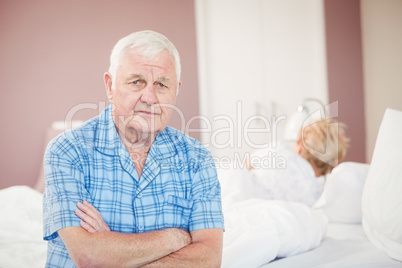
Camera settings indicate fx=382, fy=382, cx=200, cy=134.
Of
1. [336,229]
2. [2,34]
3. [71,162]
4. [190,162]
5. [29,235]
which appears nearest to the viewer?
[71,162]

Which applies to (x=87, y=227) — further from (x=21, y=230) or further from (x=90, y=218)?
(x=21, y=230)

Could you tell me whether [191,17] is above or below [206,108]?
above

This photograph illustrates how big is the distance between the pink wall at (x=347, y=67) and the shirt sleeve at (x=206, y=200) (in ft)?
8.78

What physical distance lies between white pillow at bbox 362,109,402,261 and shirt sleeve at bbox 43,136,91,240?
98 centimetres

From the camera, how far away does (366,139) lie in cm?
357

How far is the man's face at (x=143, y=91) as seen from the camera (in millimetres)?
1102

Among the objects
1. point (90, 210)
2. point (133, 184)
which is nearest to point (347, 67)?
point (133, 184)

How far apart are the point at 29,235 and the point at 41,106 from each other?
6.37 feet

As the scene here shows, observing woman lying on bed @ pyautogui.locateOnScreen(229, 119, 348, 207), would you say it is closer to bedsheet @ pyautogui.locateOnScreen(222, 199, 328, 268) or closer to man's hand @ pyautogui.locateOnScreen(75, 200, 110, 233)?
bedsheet @ pyautogui.locateOnScreen(222, 199, 328, 268)

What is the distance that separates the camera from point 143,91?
112 cm

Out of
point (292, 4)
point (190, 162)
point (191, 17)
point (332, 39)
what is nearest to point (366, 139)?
point (332, 39)

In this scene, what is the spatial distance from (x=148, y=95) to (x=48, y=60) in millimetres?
2513

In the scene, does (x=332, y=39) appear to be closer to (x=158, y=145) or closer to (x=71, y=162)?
(x=158, y=145)

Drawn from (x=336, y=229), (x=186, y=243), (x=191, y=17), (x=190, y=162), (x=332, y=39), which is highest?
(x=191, y=17)
